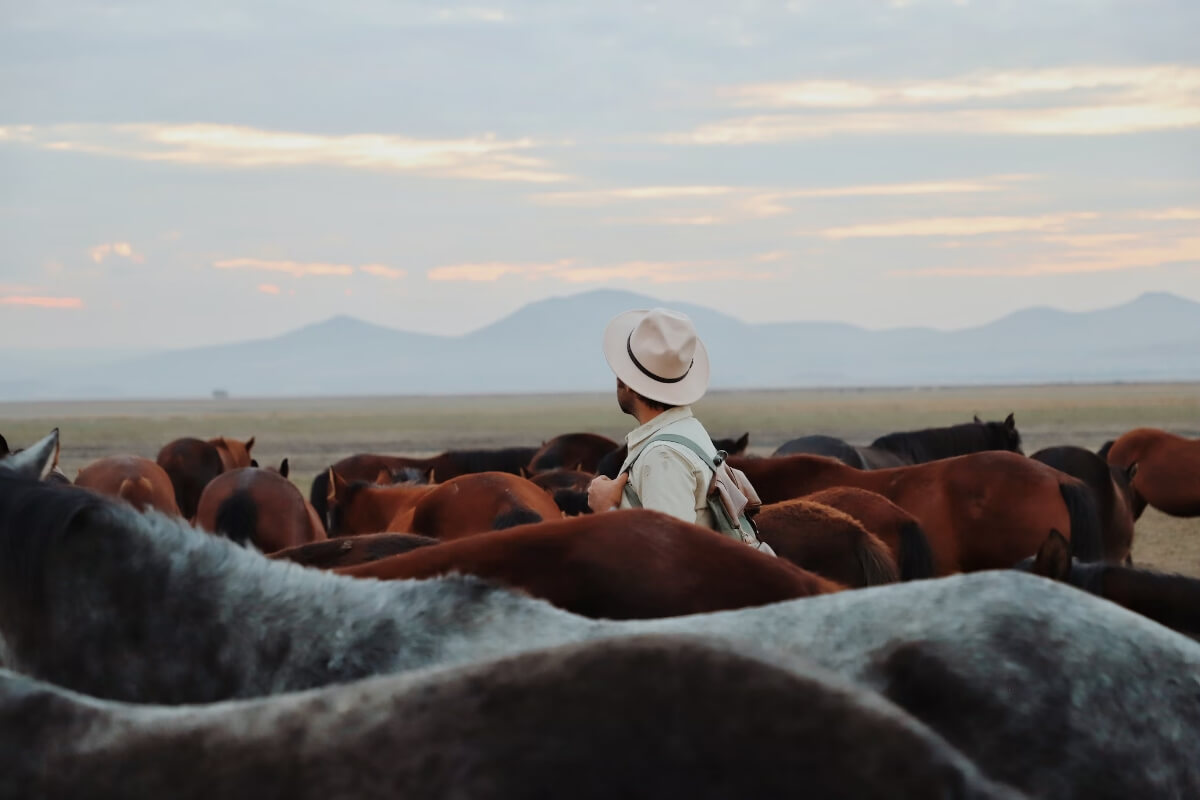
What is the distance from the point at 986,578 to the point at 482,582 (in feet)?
2.82

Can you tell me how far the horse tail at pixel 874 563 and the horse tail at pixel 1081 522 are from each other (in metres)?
3.43

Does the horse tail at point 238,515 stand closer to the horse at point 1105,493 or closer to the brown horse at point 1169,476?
the horse at point 1105,493

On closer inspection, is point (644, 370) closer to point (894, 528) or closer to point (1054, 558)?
point (1054, 558)

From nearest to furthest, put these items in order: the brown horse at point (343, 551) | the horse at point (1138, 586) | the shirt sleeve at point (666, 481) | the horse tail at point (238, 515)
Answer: the horse at point (1138, 586) → the shirt sleeve at point (666, 481) → the brown horse at point (343, 551) → the horse tail at point (238, 515)

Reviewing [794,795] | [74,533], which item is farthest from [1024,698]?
[74,533]

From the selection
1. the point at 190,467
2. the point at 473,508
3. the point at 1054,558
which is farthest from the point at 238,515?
the point at 1054,558

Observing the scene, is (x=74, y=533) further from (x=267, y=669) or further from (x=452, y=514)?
(x=452, y=514)

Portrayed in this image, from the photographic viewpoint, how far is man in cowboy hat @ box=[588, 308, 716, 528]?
346 cm

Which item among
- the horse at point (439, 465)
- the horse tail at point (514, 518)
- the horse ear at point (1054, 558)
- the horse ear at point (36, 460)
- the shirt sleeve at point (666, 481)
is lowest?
the horse at point (439, 465)

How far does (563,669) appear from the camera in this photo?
1.46m

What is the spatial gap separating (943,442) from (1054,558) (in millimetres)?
8965

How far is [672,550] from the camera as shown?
2568 millimetres

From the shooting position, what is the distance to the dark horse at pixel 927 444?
11.8 meters

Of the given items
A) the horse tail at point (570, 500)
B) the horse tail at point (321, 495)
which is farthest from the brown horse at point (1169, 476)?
the horse tail at point (321, 495)
